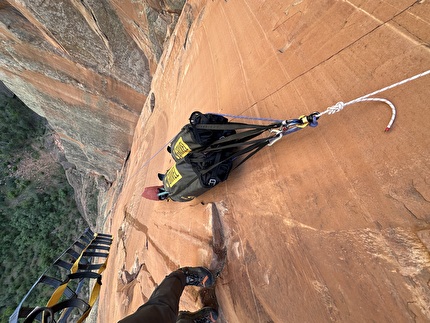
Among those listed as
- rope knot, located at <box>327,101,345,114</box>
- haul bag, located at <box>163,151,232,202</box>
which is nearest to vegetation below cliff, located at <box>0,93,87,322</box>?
haul bag, located at <box>163,151,232,202</box>

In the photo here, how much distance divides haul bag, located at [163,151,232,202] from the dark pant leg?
0.73 meters

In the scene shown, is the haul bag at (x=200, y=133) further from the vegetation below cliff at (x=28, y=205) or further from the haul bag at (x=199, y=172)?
the vegetation below cliff at (x=28, y=205)

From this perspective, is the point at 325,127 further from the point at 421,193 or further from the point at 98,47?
the point at 98,47

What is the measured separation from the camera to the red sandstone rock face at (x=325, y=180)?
1.10m

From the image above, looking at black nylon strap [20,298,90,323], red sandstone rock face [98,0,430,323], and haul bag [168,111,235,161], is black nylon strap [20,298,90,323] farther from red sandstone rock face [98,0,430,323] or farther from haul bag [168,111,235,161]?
haul bag [168,111,235,161]

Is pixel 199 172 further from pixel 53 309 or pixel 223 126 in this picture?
pixel 53 309

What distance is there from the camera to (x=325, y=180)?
1414 millimetres

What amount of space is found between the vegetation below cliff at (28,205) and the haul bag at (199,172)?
15967mm

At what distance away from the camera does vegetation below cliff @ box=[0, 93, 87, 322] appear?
49.4 feet

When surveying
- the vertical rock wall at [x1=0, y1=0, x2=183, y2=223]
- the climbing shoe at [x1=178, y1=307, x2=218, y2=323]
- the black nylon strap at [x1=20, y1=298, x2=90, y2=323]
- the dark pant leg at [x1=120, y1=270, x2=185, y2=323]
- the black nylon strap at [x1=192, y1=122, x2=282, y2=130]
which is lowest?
the climbing shoe at [x1=178, y1=307, x2=218, y2=323]

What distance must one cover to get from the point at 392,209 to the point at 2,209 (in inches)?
846

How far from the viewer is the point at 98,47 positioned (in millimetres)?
5781

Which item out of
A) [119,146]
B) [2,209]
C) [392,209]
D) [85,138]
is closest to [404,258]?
[392,209]

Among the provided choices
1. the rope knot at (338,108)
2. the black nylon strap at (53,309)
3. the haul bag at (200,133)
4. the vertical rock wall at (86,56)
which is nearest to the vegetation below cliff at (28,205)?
the vertical rock wall at (86,56)
